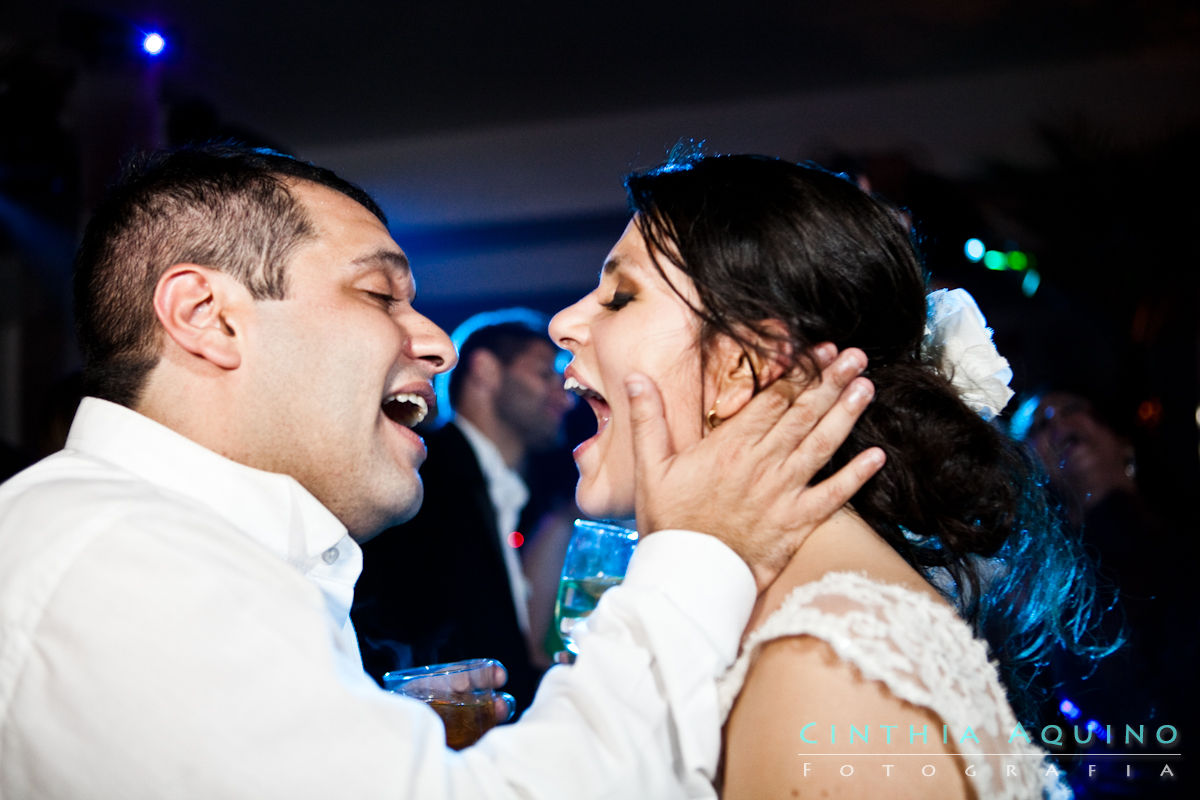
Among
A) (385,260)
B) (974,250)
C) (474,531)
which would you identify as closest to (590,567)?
A: (385,260)

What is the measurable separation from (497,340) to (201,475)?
3170 mm

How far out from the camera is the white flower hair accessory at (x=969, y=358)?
5.89 feet

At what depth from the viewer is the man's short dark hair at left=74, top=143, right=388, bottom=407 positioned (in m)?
1.68

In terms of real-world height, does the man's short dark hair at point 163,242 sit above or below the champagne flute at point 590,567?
above

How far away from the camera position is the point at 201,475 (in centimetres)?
151

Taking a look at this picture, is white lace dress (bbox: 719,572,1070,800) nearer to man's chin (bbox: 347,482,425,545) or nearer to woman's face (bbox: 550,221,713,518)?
woman's face (bbox: 550,221,713,518)

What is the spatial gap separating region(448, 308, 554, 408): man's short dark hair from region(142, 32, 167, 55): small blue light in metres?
2.26

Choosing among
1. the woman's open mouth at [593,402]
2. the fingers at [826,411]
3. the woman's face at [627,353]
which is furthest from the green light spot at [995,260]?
the fingers at [826,411]

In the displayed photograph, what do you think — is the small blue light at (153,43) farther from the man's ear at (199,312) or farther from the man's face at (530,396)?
the man's ear at (199,312)

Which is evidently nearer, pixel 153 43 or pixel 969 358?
pixel 969 358

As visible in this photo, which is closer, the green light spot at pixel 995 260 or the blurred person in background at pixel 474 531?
the blurred person in background at pixel 474 531

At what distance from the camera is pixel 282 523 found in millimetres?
1575

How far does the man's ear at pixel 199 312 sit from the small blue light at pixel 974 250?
509 centimetres

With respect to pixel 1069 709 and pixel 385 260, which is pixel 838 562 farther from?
pixel 1069 709
